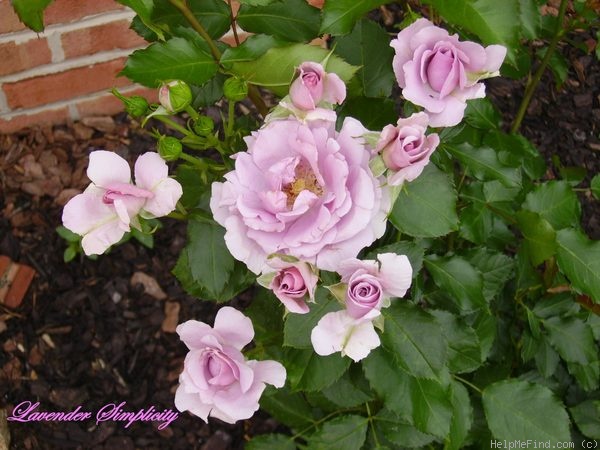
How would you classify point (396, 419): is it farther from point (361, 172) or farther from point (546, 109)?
point (546, 109)

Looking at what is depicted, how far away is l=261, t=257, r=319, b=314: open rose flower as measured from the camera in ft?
2.06

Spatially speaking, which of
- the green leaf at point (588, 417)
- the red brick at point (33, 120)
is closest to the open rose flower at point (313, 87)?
the green leaf at point (588, 417)

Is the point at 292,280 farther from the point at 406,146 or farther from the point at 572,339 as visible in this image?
the point at 572,339

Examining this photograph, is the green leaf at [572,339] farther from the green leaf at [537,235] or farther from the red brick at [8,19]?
the red brick at [8,19]

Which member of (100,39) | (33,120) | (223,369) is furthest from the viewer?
(33,120)

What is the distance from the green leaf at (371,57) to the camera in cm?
95

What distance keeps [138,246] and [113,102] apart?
1.31 ft

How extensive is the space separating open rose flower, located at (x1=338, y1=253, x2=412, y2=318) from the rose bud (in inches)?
9.5

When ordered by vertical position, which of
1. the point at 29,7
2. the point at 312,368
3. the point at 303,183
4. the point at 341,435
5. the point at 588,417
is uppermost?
the point at 29,7

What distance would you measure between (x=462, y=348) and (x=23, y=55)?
3.95 feet

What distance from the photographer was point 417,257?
35.2 inches

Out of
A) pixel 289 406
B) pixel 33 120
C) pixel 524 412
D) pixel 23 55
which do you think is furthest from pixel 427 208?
pixel 33 120

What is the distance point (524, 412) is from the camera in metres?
1.05

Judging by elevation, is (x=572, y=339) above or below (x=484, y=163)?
below
